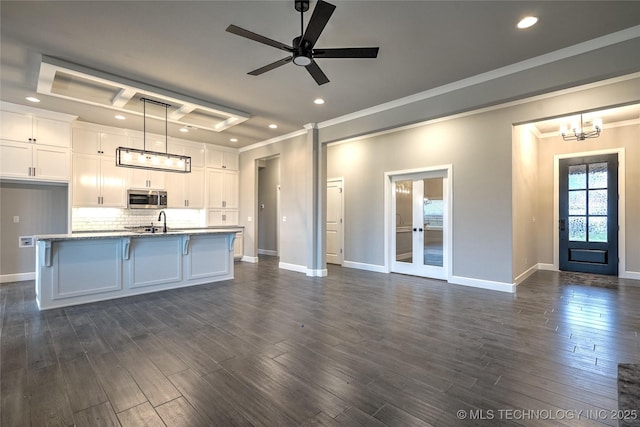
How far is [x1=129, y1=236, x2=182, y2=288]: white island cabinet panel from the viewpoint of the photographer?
4566 mm

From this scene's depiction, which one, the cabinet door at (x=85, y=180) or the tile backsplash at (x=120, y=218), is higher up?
the cabinet door at (x=85, y=180)

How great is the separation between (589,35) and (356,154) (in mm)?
4479

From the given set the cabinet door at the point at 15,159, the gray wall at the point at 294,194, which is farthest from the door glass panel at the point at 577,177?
the cabinet door at the point at 15,159

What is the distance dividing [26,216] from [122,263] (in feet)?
9.08

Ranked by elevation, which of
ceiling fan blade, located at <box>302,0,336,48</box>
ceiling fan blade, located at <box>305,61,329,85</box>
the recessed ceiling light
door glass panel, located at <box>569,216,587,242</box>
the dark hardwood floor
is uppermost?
the recessed ceiling light

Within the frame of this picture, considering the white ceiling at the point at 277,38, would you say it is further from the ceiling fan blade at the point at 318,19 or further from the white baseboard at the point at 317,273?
the white baseboard at the point at 317,273

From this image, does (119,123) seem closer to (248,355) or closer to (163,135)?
(163,135)

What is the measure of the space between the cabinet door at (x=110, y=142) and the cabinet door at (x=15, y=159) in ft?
3.72

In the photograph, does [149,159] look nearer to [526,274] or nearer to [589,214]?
[526,274]

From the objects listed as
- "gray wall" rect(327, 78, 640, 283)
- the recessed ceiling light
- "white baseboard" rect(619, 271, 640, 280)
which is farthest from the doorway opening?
"white baseboard" rect(619, 271, 640, 280)

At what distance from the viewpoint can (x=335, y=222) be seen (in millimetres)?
7508

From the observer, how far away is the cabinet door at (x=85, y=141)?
5.81 m

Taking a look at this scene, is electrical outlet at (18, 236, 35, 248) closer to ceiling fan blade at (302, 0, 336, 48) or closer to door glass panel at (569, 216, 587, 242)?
ceiling fan blade at (302, 0, 336, 48)

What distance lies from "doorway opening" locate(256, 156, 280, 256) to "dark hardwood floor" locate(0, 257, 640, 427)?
490 cm
